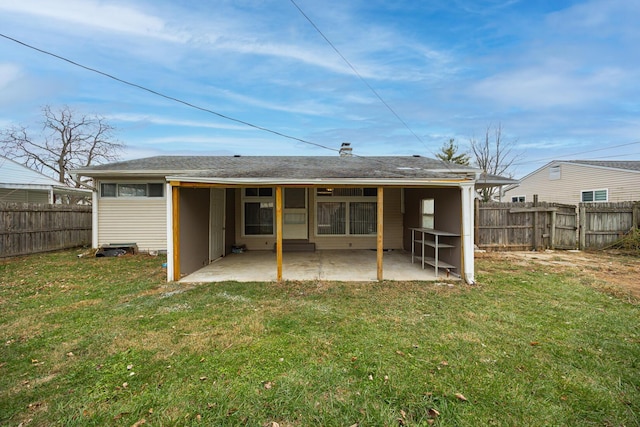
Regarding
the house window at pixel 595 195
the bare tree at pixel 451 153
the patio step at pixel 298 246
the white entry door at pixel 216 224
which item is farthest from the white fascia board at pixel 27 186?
the house window at pixel 595 195

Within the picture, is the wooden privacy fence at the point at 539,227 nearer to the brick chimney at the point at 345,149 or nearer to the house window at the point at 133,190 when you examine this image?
the brick chimney at the point at 345,149

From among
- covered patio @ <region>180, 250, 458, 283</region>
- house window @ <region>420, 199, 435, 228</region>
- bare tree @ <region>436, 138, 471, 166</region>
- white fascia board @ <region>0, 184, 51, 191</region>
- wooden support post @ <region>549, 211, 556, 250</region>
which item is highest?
bare tree @ <region>436, 138, 471, 166</region>

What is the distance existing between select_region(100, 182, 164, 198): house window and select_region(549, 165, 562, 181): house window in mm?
19956

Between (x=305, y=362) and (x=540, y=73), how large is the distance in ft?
49.3

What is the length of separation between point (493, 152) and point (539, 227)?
1628 cm

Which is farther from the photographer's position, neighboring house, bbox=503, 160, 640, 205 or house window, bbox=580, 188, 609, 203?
house window, bbox=580, 188, 609, 203

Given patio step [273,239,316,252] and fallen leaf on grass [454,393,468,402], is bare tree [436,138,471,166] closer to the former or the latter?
patio step [273,239,316,252]

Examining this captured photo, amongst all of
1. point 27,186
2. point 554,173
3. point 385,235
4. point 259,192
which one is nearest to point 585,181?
point 554,173

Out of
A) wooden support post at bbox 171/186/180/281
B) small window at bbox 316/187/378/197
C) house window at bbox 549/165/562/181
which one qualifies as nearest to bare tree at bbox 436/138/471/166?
house window at bbox 549/165/562/181

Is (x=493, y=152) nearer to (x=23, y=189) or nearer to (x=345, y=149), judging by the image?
(x=345, y=149)

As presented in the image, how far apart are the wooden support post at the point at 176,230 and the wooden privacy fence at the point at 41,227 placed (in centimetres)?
681

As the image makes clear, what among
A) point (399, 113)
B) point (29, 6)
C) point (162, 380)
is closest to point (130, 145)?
point (29, 6)

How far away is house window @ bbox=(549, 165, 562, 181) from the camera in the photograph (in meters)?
16.1

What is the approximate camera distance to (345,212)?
987 centimetres
